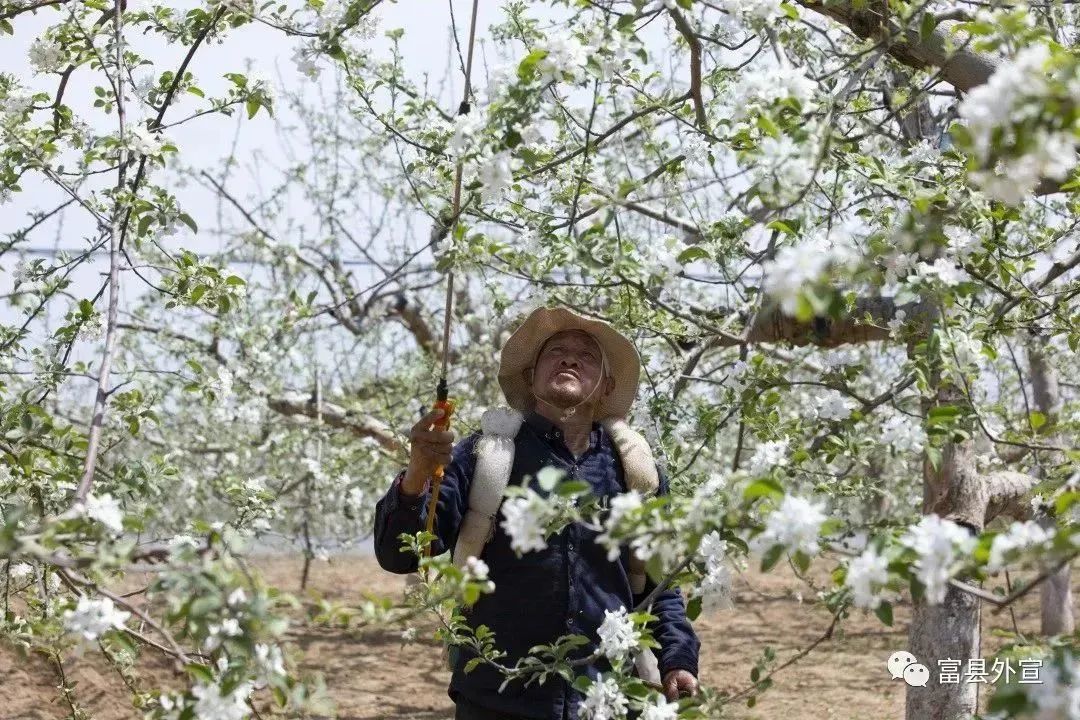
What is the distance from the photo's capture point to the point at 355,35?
10.5 ft

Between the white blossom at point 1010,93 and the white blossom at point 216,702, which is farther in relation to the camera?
the white blossom at point 216,702

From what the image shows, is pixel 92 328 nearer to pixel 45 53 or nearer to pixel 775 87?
pixel 45 53

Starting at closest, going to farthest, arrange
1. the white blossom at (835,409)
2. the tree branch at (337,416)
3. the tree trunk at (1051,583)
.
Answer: the white blossom at (835,409), the tree branch at (337,416), the tree trunk at (1051,583)

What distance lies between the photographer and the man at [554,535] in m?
2.86

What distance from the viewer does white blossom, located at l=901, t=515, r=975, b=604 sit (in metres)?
1.67

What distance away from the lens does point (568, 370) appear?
3.14 metres

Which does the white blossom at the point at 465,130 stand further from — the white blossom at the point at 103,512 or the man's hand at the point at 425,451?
the white blossom at the point at 103,512

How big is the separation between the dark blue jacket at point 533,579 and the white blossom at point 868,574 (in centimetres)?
116

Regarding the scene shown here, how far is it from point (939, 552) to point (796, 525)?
0.65ft

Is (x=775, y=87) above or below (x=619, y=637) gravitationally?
above

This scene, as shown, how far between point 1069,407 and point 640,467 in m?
2.01

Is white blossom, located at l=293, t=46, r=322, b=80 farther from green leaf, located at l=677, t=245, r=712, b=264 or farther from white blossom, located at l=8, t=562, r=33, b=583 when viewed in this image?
white blossom, located at l=8, t=562, r=33, b=583

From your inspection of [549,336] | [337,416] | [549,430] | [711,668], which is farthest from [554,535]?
[711,668]

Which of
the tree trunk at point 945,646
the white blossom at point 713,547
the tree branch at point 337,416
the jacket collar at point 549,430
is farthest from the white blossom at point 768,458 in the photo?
the tree branch at point 337,416
